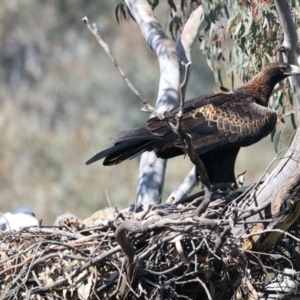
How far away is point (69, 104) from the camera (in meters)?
22.6

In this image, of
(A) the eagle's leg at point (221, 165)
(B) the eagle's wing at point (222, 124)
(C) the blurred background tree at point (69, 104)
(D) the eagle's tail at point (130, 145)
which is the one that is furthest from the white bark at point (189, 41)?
(C) the blurred background tree at point (69, 104)

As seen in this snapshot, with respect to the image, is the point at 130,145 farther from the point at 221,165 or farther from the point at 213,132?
the point at 221,165

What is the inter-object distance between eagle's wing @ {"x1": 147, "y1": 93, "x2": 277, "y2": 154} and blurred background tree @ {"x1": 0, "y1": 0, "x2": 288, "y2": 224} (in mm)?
10358

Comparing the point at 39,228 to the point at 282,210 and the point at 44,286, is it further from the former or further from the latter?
the point at 282,210

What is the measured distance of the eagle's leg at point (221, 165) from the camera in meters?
5.79

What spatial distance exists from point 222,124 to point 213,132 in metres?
0.09

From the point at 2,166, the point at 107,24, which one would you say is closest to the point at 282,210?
the point at 2,166

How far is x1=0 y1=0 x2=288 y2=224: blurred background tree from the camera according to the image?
17.9 metres

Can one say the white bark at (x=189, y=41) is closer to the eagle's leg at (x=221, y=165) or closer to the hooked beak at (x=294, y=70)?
the hooked beak at (x=294, y=70)

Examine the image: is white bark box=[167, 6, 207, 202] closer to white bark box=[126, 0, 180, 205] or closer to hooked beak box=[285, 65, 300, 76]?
white bark box=[126, 0, 180, 205]

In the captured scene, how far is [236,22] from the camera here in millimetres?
7281

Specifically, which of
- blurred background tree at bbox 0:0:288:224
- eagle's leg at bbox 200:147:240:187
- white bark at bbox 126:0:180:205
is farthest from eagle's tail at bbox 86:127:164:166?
blurred background tree at bbox 0:0:288:224

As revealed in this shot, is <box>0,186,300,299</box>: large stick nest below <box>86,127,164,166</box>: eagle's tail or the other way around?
below

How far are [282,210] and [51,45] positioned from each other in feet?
66.7
